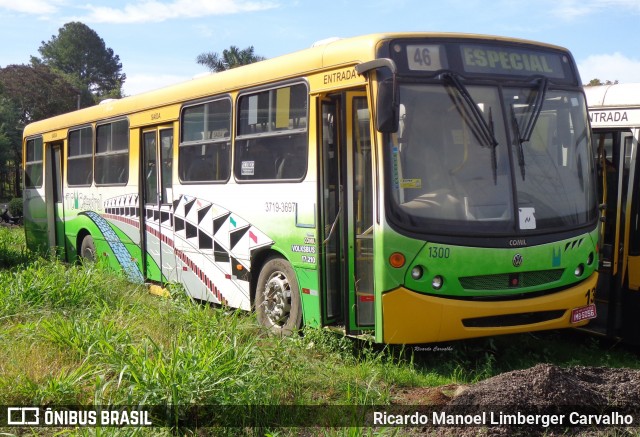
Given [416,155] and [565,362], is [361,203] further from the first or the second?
[565,362]

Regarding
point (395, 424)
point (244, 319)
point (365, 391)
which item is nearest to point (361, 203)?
point (244, 319)

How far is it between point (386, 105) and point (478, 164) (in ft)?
3.61

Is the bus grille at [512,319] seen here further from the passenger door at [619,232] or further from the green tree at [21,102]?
the green tree at [21,102]

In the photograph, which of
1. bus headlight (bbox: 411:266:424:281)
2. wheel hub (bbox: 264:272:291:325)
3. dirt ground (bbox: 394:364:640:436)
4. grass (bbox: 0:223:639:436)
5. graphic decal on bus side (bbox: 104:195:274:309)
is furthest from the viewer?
graphic decal on bus side (bbox: 104:195:274:309)

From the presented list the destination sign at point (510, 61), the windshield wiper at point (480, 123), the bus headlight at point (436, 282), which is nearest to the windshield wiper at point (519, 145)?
the windshield wiper at point (480, 123)

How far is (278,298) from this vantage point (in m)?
8.57

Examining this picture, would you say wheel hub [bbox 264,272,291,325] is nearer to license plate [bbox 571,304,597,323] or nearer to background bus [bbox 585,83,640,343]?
license plate [bbox 571,304,597,323]

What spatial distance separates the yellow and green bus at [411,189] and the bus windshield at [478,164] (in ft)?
0.04

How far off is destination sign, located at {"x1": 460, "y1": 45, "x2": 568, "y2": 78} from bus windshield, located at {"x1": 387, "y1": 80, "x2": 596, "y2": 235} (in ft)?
0.61

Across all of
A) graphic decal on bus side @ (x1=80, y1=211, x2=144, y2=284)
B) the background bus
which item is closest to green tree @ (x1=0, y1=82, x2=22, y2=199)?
graphic decal on bus side @ (x1=80, y1=211, x2=144, y2=284)

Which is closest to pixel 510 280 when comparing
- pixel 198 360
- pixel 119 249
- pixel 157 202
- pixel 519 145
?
pixel 519 145

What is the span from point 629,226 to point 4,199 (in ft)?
153

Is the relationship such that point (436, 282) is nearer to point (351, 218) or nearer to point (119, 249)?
point (351, 218)

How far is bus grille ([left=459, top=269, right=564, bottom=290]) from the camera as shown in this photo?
23.1 ft
